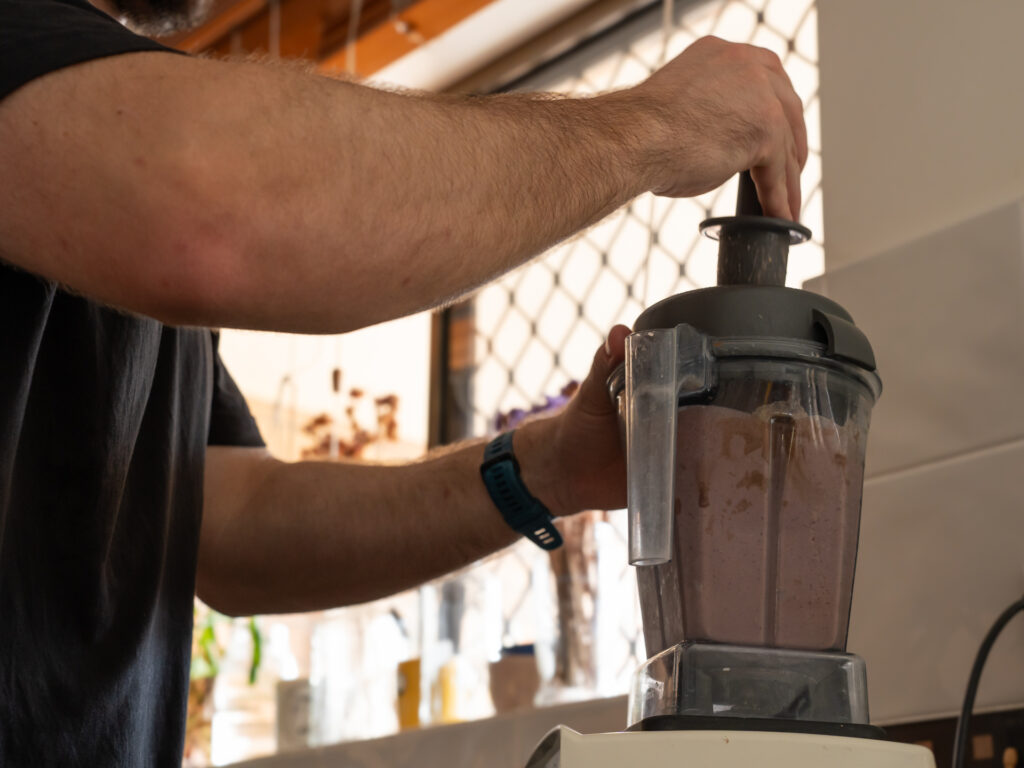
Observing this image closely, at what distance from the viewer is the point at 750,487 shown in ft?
2.50

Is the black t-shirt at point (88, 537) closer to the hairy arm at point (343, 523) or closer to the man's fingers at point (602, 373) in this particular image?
the hairy arm at point (343, 523)

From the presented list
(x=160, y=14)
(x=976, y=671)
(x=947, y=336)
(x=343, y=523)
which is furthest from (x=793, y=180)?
(x=160, y=14)

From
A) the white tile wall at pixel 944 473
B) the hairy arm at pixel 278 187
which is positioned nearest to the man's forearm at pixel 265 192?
the hairy arm at pixel 278 187

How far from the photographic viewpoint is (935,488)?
1053 mm

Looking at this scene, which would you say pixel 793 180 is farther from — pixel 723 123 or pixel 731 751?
pixel 731 751

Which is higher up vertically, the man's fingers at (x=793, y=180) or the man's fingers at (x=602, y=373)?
the man's fingers at (x=793, y=180)

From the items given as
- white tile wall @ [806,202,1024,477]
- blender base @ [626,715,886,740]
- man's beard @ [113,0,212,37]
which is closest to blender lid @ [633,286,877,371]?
blender base @ [626,715,886,740]

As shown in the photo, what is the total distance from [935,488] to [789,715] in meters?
0.41

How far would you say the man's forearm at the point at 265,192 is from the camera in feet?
2.19

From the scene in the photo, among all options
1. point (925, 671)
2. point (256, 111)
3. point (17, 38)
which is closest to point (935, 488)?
point (925, 671)

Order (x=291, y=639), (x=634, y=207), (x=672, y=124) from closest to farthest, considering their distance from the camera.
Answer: (x=672, y=124) → (x=634, y=207) → (x=291, y=639)

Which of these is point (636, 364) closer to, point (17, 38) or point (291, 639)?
point (17, 38)

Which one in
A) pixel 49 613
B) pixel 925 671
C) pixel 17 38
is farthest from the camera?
pixel 925 671

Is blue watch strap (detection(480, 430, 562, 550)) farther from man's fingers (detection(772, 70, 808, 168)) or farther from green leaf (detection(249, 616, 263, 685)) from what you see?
green leaf (detection(249, 616, 263, 685))
